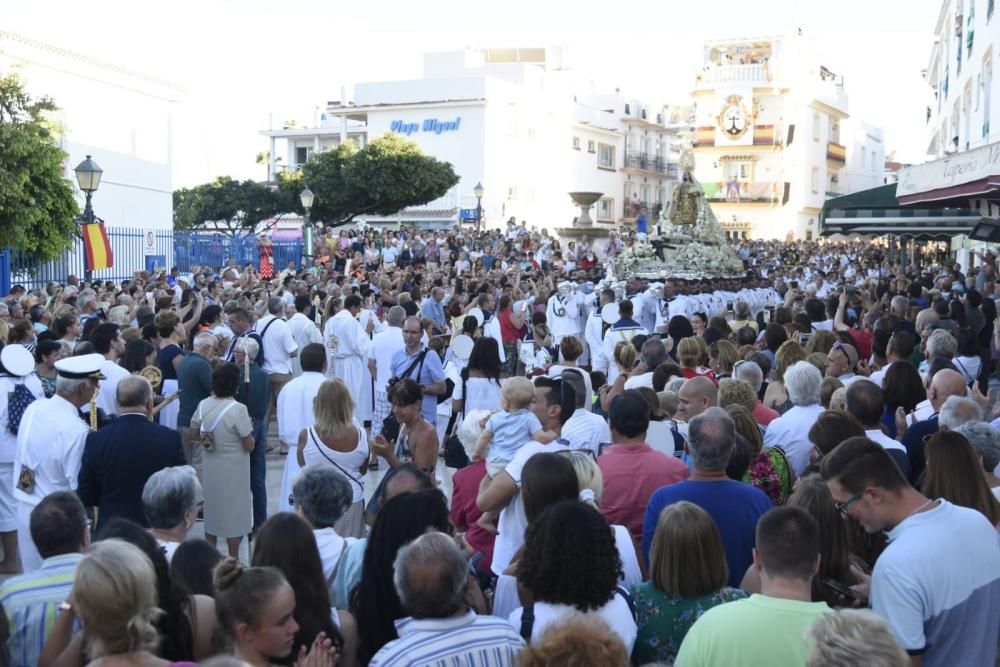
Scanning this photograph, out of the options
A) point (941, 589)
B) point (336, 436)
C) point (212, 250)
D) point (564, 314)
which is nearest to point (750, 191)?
point (212, 250)

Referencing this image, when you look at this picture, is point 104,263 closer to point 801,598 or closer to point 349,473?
point 349,473

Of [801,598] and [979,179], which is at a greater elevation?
[979,179]

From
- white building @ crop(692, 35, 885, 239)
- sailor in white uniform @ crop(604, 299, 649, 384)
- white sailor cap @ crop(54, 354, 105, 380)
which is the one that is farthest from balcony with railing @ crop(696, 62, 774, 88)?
white sailor cap @ crop(54, 354, 105, 380)

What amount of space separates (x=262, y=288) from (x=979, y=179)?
10.2 metres

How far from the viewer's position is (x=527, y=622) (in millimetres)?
4012

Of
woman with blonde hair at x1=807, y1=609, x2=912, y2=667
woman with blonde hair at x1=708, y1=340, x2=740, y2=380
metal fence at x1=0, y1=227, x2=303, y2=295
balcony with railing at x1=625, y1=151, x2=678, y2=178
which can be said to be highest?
balcony with railing at x1=625, y1=151, x2=678, y2=178

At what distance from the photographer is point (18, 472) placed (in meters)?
6.49

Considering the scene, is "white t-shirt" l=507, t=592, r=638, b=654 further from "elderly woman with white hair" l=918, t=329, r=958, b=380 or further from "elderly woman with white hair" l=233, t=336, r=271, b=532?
"elderly woman with white hair" l=918, t=329, r=958, b=380

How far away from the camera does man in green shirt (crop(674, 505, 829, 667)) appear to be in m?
3.46

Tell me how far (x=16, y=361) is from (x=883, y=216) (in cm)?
1610

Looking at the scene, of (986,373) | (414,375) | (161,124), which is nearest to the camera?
(414,375)

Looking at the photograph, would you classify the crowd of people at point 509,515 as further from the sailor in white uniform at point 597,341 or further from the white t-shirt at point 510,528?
the sailor in white uniform at point 597,341

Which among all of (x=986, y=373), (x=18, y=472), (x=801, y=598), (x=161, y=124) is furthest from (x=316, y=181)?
(x=801, y=598)

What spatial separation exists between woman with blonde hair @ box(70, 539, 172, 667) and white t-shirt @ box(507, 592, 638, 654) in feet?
4.21
